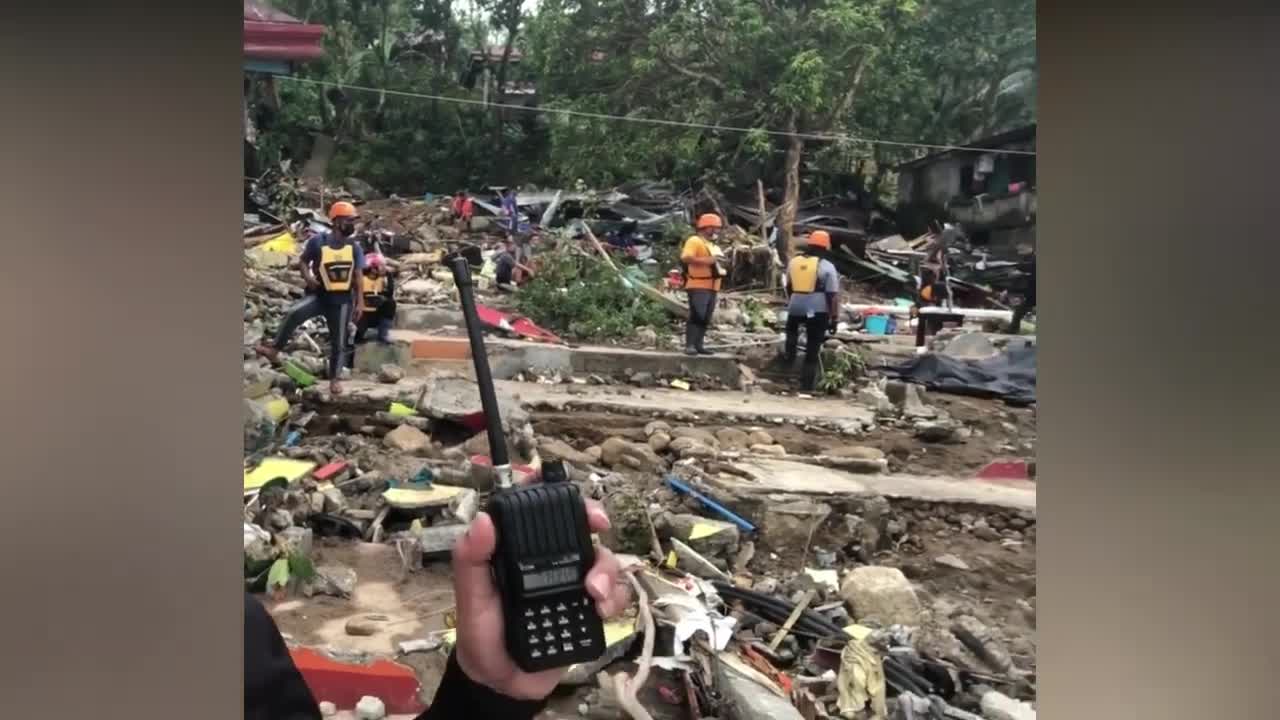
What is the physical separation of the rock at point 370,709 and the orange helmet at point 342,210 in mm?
1019

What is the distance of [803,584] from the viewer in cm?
235

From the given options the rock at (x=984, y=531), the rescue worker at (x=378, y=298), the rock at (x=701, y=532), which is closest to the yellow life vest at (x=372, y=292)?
the rescue worker at (x=378, y=298)

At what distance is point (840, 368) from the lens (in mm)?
2441

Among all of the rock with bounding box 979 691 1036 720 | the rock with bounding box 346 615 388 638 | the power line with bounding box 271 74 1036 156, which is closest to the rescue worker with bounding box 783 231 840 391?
the power line with bounding box 271 74 1036 156

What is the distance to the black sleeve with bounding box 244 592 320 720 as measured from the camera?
7.14 ft

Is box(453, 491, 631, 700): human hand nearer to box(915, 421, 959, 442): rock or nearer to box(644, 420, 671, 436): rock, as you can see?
box(644, 420, 671, 436): rock

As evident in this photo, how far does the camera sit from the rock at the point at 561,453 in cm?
230

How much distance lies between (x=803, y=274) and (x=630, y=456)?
0.58 meters
